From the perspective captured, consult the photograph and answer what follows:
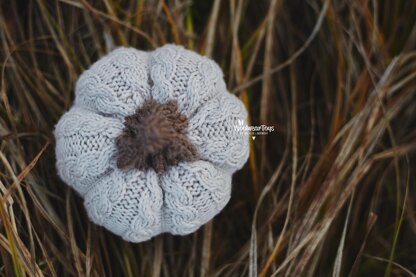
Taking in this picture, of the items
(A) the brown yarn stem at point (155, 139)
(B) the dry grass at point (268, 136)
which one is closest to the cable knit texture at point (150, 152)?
(A) the brown yarn stem at point (155, 139)

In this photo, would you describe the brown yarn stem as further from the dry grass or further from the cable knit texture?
the dry grass

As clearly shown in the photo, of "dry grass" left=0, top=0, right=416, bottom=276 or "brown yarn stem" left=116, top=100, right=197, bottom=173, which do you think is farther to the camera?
"dry grass" left=0, top=0, right=416, bottom=276

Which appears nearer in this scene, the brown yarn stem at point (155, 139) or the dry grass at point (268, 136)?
the brown yarn stem at point (155, 139)

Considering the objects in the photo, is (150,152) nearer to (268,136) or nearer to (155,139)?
(155,139)

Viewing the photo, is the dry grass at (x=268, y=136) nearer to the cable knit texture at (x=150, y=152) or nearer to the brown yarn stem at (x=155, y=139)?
the cable knit texture at (x=150, y=152)

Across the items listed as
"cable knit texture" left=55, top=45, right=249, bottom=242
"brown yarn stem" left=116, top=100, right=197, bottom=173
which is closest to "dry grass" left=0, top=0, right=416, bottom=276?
"cable knit texture" left=55, top=45, right=249, bottom=242

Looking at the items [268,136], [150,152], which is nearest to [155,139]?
[150,152]
